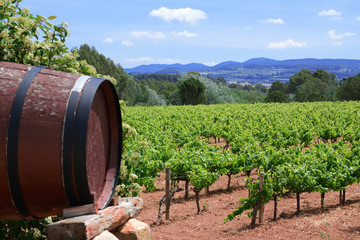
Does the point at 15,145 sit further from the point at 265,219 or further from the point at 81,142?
the point at 265,219

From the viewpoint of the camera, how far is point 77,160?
297 cm

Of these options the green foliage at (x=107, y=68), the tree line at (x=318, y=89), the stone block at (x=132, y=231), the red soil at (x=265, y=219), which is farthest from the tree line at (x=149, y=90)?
the stone block at (x=132, y=231)

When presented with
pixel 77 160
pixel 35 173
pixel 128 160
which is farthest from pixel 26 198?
pixel 128 160

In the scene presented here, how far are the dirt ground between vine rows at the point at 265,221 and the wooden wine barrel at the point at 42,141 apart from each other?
5.00 meters

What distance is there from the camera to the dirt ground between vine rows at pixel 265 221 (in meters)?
8.27

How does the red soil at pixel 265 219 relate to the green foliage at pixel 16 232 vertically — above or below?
below

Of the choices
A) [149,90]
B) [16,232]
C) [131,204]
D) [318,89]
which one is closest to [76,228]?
[131,204]

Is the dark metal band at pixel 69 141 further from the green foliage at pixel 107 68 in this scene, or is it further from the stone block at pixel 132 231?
the green foliage at pixel 107 68

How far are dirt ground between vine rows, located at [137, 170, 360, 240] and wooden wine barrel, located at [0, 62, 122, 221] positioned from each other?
5002mm

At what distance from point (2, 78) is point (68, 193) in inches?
43.0

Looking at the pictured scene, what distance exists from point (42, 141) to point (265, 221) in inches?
301

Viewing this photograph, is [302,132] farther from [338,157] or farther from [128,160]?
[128,160]

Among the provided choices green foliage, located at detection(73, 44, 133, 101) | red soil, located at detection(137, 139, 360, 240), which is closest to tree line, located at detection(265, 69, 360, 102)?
green foliage, located at detection(73, 44, 133, 101)

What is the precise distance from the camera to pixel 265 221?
9453 mm
